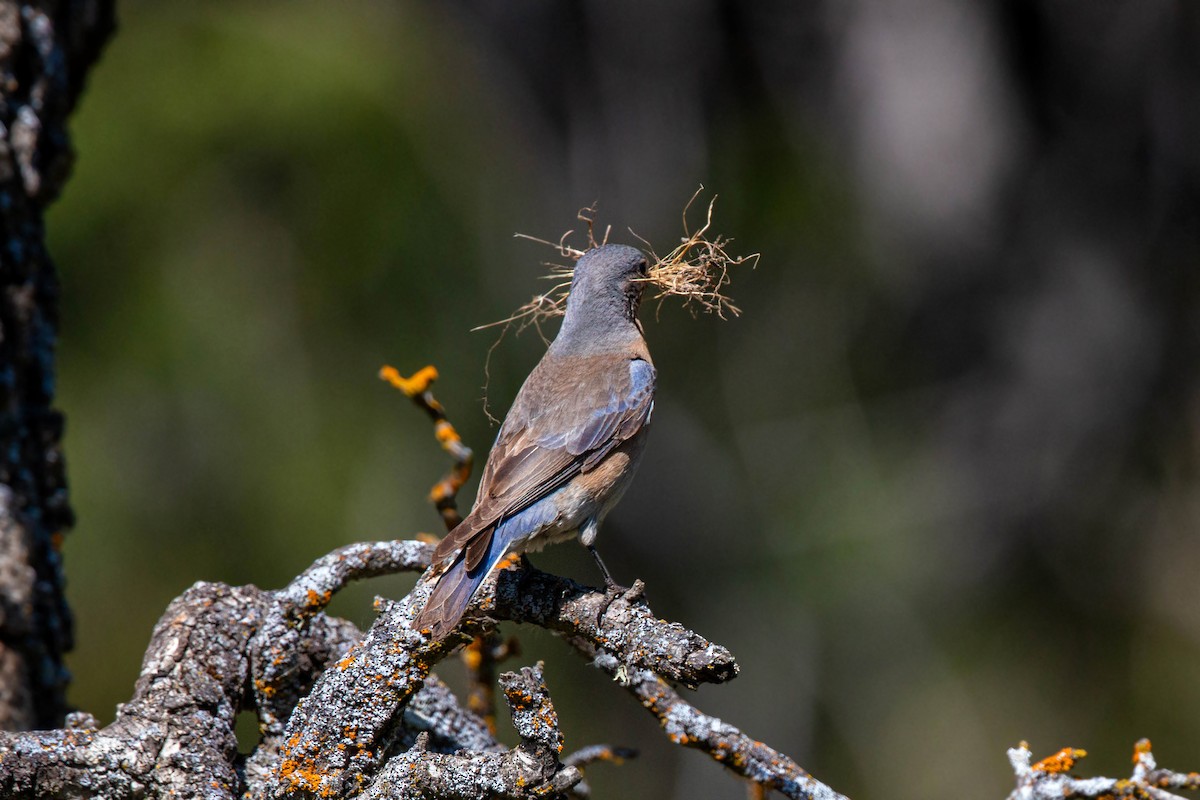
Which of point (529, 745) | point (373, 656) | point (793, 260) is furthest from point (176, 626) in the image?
point (793, 260)

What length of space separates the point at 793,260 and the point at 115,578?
4.42 meters

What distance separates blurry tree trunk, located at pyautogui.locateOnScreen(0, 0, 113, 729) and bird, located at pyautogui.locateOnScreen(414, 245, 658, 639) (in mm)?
1132

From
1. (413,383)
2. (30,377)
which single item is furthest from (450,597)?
(30,377)

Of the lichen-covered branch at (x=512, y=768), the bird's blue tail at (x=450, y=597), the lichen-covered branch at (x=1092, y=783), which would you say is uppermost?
the bird's blue tail at (x=450, y=597)

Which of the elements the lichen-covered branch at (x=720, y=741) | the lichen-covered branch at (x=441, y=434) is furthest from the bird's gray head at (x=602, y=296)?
the lichen-covered branch at (x=720, y=741)

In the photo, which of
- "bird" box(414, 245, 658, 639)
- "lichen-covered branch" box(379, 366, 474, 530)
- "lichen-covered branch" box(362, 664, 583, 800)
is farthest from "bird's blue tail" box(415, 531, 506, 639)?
"lichen-covered branch" box(379, 366, 474, 530)

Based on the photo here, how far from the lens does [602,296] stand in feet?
11.1

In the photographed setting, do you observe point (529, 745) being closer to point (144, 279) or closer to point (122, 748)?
point (122, 748)

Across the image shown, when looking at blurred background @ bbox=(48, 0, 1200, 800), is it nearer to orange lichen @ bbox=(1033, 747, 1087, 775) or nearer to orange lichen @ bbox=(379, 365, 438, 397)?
orange lichen @ bbox=(379, 365, 438, 397)

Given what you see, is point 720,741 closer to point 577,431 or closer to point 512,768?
point 512,768

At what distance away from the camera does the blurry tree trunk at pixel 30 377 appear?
3.07 metres

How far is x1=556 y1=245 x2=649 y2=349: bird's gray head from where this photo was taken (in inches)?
132

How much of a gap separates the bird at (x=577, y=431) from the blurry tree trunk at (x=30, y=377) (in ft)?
3.71

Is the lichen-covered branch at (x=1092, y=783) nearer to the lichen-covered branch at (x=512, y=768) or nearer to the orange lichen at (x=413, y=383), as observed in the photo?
the lichen-covered branch at (x=512, y=768)
